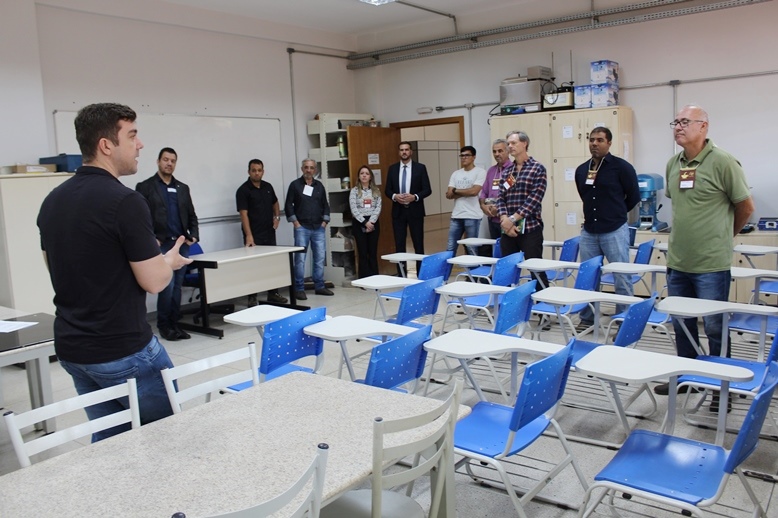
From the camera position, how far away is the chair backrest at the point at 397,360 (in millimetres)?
2576

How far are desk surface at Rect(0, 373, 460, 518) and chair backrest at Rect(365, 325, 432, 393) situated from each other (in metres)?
0.35

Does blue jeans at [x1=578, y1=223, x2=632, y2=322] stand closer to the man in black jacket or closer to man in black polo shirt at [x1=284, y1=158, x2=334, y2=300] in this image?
man in black polo shirt at [x1=284, y1=158, x2=334, y2=300]

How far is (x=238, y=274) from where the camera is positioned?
642 cm

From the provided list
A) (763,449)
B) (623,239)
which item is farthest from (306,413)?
(623,239)

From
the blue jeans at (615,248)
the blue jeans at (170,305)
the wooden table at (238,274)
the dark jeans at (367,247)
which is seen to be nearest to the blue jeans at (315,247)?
the dark jeans at (367,247)

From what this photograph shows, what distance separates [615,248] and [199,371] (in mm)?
4116

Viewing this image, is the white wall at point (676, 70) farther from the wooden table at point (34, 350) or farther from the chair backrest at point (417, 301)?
the wooden table at point (34, 350)

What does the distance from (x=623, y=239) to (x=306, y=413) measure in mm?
4206

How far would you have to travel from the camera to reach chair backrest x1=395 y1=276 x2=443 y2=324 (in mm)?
4027

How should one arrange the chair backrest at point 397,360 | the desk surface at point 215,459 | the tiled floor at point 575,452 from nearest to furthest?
the desk surface at point 215,459, the chair backrest at point 397,360, the tiled floor at point 575,452

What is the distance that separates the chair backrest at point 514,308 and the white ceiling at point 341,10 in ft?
16.5

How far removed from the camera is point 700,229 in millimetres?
3678

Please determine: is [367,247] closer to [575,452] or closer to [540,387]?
[575,452]

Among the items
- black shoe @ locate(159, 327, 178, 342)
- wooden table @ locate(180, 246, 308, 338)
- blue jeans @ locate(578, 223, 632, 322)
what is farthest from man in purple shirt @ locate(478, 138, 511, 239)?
black shoe @ locate(159, 327, 178, 342)
